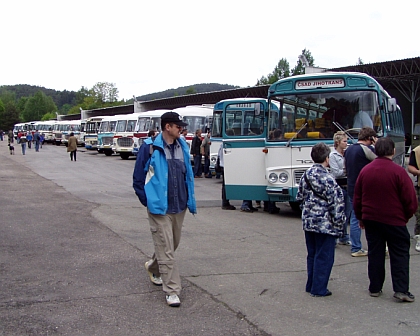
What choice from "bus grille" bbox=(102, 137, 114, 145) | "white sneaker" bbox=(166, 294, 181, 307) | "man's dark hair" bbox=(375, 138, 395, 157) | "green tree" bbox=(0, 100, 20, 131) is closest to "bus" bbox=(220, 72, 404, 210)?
"man's dark hair" bbox=(375, 138, 395, 157)

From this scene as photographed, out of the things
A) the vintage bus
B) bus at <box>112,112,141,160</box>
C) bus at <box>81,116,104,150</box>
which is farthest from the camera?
the vintage bus

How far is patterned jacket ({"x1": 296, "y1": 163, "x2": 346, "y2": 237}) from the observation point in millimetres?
6027

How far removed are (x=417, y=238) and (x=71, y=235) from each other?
5734 mm

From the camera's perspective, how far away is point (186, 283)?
654 cm

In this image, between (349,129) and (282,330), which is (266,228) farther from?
(282,330)

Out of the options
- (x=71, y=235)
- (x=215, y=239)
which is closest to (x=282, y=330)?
(x=215, y=239)

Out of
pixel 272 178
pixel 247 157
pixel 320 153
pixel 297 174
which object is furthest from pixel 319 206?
pixel 247 157

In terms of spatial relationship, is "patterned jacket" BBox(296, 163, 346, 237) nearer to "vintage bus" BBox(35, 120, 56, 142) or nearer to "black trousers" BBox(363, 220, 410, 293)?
"black trousers" BBox(363, 220, 410, 293)

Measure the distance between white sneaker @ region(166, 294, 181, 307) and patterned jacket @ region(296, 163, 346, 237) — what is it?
1.64 metres

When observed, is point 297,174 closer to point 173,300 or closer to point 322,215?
point 322,215

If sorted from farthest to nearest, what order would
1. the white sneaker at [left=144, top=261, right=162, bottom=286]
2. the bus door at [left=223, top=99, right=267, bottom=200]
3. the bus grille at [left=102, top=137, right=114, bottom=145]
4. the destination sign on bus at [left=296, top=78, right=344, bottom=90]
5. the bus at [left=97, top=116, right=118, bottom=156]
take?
1. the bus grille at [left=102, top=137, right=114, bottom=145]
2. the bus at [left=97, top=116, right=118, bottom=156]
3. the bus door at [left=223, top=99, right=267, bottom=200]
4. the destination sign on bus at [left=296, top=78, right=344, bottom=90]
5. the white sneaker at [left=144, top=261, right=162, bottom=286]

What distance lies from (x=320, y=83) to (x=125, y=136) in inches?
1054

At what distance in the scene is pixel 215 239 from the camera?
9344mm

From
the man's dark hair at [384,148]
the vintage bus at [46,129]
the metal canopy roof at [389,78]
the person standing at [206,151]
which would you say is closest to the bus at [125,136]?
the metal canopy roof at [389,78]
